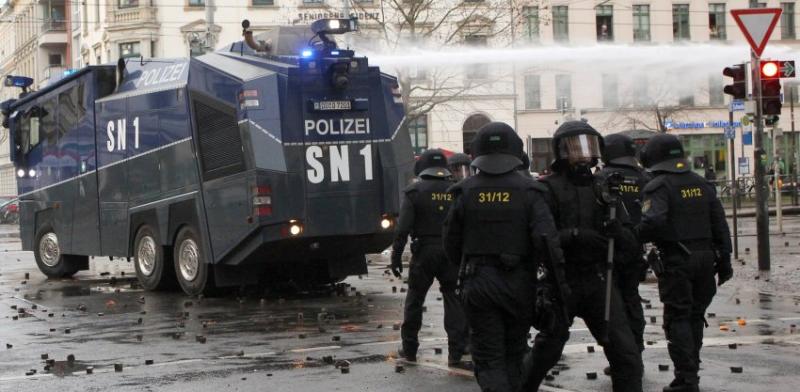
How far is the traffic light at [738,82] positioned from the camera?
17422mm

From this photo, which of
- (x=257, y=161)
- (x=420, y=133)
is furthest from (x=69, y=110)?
(x=420, y=133)

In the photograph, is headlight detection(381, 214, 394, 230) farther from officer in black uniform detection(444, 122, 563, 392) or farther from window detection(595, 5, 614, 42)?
window detection(595, 5, 614, 42)

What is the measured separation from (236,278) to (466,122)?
Result: 3834 centimetres

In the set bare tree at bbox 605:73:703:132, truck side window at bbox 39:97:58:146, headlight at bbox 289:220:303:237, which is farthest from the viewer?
bare tree at bbox 605:73:703:132

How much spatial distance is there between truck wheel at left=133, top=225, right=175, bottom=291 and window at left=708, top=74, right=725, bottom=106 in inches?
1645

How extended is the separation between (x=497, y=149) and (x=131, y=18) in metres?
50.2

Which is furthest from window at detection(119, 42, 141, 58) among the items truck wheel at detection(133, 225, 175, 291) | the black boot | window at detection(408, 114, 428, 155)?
the black boot

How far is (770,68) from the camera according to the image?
57.2 ft

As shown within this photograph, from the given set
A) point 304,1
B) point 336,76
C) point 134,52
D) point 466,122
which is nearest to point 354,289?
point 336,76

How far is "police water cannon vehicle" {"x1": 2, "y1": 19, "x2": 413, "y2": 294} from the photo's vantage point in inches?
581

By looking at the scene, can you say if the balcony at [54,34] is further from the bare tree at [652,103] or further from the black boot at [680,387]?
the black boot at [680,387]

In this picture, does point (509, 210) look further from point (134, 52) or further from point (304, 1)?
point (134, 52)

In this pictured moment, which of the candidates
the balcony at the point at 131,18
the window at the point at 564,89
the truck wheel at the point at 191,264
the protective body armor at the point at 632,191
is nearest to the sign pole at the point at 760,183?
the truck wheel at the point at 191,264

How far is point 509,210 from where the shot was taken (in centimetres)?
732
